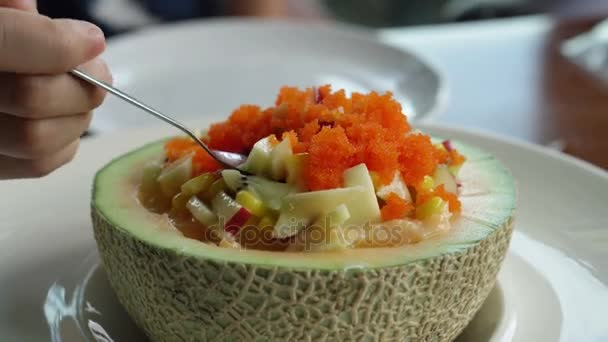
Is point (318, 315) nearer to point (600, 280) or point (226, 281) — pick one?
point (226, 281)

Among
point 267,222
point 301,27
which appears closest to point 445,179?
point 267,222

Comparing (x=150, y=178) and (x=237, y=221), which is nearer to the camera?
(x=237, y=221)

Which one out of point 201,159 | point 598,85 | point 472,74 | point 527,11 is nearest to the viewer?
point 201,159

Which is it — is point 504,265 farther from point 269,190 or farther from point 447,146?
point 269,190

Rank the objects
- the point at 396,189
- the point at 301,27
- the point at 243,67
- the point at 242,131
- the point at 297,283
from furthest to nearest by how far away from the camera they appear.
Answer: the point at 301,27 → the point at 243,67 → the point at 242,131 → the point at 396,189 → the point at 297,283

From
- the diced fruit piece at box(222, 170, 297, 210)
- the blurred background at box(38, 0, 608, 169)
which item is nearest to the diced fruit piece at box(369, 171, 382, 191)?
the diced fruit piece at box(222, 170, 297, 210)

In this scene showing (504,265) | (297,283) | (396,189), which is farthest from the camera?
(504,265)

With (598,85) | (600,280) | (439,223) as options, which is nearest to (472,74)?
(598,85)

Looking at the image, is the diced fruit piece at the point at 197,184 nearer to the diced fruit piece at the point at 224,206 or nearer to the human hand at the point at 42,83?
the diced fruit piece at the point at 224,206
